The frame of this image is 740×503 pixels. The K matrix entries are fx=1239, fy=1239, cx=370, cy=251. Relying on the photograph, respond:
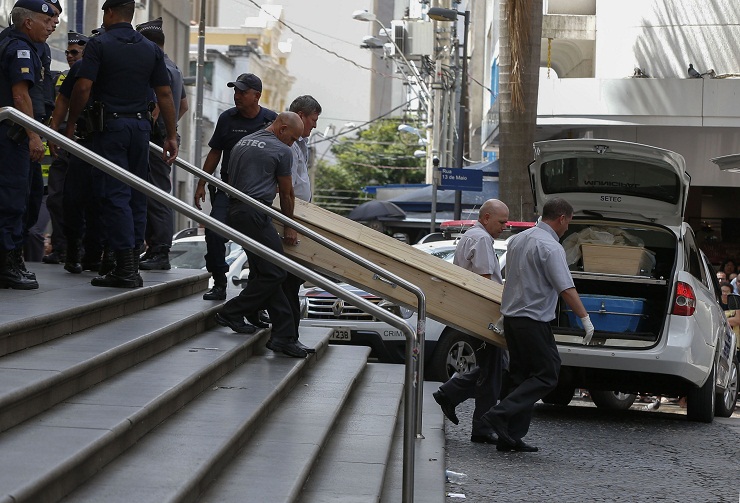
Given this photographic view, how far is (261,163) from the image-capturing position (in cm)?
876

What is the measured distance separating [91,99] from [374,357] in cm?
584

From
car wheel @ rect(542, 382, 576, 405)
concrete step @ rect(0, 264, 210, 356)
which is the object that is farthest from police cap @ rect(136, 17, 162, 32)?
car wheel @ rect(542, 382, 576, 405)

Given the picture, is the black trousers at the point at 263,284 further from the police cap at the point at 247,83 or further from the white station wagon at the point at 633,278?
the white station wagon at the point at 633,278

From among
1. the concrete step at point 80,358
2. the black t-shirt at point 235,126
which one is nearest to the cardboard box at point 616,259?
the black t-shirt at point 235,126

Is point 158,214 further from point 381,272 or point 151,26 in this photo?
point 381,272

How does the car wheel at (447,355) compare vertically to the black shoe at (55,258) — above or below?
below

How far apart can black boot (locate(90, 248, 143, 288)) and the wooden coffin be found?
1250 millimetres

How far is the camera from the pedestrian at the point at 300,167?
31.0ft

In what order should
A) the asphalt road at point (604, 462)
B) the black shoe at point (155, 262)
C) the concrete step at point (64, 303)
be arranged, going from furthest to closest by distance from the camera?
the black shoe at point (155, 262), the asphalt road at point (604, 462), the concrete step at point (64, 303)

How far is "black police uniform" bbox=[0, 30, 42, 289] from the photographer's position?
7598mm

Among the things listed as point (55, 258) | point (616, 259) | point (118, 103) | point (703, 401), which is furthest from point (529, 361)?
point (55, 258)

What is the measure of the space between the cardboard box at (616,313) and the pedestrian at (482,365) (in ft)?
5.83

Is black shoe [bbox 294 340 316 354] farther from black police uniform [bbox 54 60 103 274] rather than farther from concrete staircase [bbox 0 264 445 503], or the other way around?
black police uniform [bbox 54 60 103 274]

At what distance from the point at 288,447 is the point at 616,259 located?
5.72m
